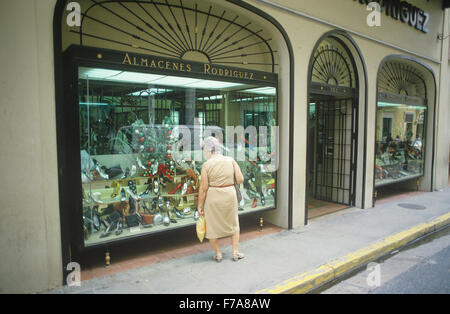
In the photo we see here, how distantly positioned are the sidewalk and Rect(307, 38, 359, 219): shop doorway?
124cm

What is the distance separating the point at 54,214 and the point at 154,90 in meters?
2.66

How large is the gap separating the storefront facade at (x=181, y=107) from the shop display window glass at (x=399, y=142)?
1.24 ft

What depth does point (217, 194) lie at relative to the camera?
4.51m

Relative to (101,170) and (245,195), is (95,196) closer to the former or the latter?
(101,170)

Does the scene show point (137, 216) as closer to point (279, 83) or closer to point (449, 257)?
point (279, 83)

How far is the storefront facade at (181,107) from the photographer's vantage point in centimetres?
369

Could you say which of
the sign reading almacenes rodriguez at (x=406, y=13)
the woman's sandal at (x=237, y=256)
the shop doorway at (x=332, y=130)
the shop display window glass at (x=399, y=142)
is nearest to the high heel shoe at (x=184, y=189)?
the woman's sandal at (x=237, y=256)

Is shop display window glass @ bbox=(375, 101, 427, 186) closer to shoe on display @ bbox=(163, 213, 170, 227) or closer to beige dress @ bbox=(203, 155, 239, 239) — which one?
beige dress @ bbox=(203, 155, 239, 239)

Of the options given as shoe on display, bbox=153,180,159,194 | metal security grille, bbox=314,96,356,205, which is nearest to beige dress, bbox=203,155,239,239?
shoe on display, bbox=153,180,159,194

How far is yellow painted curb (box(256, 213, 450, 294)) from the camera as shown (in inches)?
158

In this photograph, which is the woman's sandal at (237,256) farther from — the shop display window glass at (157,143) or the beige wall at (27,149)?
the beige wall at (27,149)

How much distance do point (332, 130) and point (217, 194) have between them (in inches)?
200

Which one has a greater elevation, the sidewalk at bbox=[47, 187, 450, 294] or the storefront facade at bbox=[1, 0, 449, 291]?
the storefront facade at bbox=[1, 0, 449, 291]

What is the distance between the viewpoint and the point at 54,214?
3.76 metres
